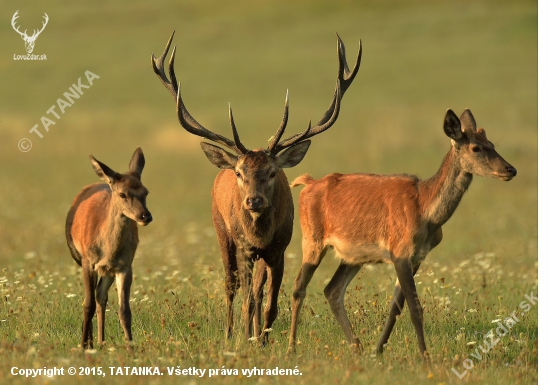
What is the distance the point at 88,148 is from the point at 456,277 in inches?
790

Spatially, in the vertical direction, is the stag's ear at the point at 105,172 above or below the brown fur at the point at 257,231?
above

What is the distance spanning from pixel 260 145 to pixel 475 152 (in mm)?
19832

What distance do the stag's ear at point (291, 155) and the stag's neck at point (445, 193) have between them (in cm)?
134

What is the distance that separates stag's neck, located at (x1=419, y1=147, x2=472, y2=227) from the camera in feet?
27.9

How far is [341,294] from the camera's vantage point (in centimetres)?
927

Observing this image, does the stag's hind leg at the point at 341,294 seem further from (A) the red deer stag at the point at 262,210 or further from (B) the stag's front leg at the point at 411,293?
(B) the stag's front leg at the point at 411,293

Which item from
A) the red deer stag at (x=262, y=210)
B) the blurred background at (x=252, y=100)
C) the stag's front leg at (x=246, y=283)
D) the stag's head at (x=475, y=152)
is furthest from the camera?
the blurred background at (x=252, y=100)

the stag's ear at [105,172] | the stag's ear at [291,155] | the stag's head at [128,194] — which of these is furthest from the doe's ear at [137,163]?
the stag's ear at [291,155]

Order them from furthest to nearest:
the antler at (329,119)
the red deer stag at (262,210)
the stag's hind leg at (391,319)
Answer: the antler at (329,119)
the red deer stag at (262,210)
the stag's hind leg at (391,319)

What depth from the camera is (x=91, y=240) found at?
347 inches

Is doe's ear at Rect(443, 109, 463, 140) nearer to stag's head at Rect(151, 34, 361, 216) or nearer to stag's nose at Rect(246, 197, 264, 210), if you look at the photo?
stag's head at Rect(151, 34, 361, 216)

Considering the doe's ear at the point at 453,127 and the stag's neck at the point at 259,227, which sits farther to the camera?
the stag's neck at the point at 259,227

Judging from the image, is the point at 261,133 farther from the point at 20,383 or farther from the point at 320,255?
the point at 20,383

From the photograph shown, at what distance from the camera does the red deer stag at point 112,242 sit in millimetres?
8477
